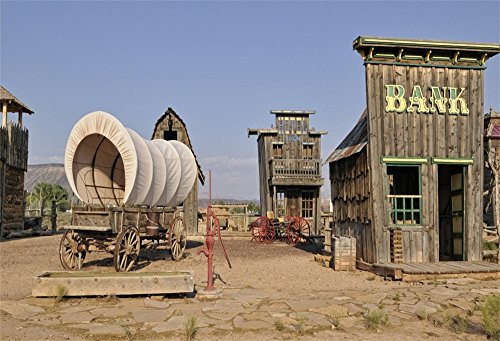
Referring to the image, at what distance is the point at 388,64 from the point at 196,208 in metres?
15.5

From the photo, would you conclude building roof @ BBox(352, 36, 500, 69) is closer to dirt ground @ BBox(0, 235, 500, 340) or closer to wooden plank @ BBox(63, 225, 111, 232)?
dirt ground @ BBox(0, 235, 500, 340)

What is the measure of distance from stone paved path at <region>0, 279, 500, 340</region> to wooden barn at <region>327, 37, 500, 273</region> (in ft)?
10.5

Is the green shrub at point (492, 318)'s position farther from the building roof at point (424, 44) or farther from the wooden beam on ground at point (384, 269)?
the building roof at point (424, 44)

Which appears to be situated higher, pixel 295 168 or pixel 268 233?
pixel 295 168

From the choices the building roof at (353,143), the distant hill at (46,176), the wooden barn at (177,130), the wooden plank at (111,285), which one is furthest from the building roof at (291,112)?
the distant hill at (46,176)

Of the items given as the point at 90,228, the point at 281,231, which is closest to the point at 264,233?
the point at 281,231

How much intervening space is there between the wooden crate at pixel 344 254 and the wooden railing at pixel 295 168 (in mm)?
12760

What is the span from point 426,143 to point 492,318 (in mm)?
6837

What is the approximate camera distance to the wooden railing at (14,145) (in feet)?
69.7

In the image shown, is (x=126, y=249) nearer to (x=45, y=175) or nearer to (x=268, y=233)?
(x=268, y=233)

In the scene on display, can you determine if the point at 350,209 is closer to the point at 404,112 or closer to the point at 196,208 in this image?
the point at 404,112

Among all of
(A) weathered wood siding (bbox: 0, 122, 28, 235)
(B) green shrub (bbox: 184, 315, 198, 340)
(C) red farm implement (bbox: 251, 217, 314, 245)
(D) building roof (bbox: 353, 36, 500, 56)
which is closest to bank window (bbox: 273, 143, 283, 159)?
(C) red farm implement (bbox: 251, 217, 314, 245)

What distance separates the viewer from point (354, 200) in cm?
1366

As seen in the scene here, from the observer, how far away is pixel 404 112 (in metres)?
12.4
